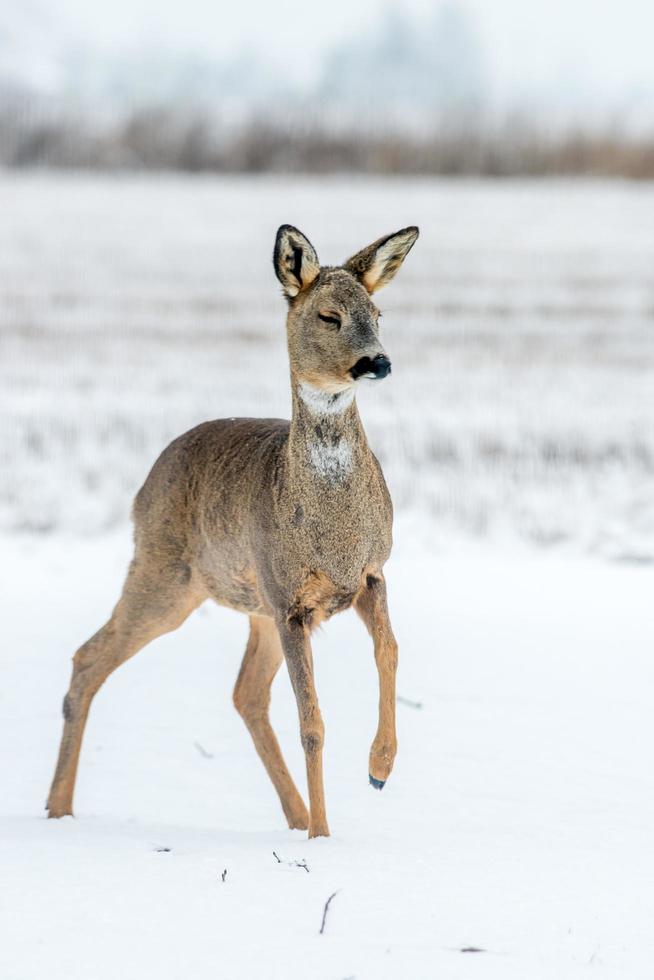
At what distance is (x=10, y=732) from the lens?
25.0ft

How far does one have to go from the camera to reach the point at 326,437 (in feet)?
17.4

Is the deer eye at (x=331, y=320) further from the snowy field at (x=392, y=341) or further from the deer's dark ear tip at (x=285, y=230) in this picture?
the snowy field at (x=392, y=341)

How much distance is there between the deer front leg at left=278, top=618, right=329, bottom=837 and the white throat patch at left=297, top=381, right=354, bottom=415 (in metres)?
0.72

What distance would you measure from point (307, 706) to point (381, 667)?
0.94 ft

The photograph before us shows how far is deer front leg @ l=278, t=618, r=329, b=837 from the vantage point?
5344 mm

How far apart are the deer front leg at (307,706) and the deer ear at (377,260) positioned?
1.19 meters

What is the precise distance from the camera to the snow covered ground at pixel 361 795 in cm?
443

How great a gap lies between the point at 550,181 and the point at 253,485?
21492 mm

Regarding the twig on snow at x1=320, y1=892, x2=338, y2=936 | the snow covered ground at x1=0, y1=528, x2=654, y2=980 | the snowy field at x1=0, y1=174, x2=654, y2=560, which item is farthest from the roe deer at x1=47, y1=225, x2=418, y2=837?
the snowy field at x1=0, y1=174, x2=654, y2=560

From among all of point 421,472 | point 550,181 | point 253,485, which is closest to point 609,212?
point 550,181

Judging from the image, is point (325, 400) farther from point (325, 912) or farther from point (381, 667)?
point (325, 912)

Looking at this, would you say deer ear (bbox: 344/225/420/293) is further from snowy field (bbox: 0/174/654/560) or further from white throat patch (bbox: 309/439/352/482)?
snowy field (bbox: 0/174/654/560)

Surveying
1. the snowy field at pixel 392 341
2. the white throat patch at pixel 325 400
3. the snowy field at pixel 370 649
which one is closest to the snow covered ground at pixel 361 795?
the snowy field at pixel 370 649

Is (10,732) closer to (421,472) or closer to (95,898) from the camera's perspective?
(95,898)
